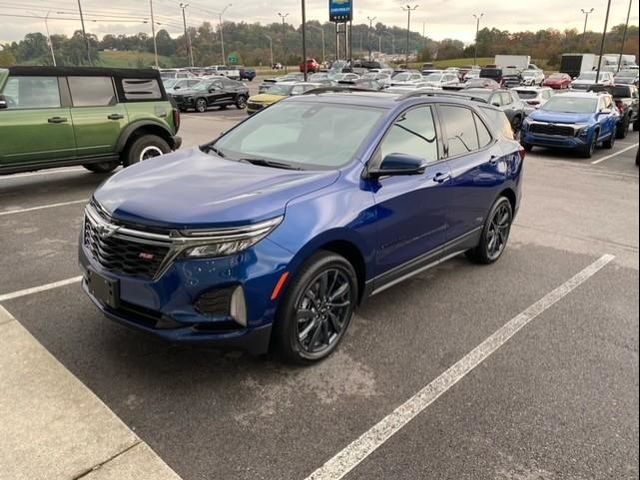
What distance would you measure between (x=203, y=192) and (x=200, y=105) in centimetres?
2226

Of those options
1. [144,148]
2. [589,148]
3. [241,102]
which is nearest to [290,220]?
[144,148]

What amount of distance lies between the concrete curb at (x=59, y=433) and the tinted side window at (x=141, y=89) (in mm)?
6190

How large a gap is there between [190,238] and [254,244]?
348 mm

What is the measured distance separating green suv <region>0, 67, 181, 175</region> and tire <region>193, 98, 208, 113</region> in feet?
50.9

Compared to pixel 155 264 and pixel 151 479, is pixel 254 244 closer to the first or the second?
pixel 155 264

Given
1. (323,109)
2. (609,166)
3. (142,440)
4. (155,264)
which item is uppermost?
(323,109)

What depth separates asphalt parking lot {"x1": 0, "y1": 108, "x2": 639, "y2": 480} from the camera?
2.67 metres

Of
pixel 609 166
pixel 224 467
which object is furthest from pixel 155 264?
pixel 609 166

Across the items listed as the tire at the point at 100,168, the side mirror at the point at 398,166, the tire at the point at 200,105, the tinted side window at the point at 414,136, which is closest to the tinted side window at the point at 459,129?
the tinted side window at the point at 414,136

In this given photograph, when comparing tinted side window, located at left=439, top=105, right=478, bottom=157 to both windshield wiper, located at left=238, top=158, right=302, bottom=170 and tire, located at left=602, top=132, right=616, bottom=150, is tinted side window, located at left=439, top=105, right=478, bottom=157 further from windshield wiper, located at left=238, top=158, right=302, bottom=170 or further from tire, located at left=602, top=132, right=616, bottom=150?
tire, located at left=602, top=132, right=616, bottom=150

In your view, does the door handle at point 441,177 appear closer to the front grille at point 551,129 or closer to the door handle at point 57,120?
the door handle at point 57,120

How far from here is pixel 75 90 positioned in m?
8.00

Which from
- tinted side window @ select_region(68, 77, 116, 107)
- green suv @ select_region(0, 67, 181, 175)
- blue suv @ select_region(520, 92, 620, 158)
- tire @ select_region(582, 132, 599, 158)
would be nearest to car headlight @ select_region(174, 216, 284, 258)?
green suv @ select_region(0, 67, 181, 175)

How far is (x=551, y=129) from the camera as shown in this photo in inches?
529
